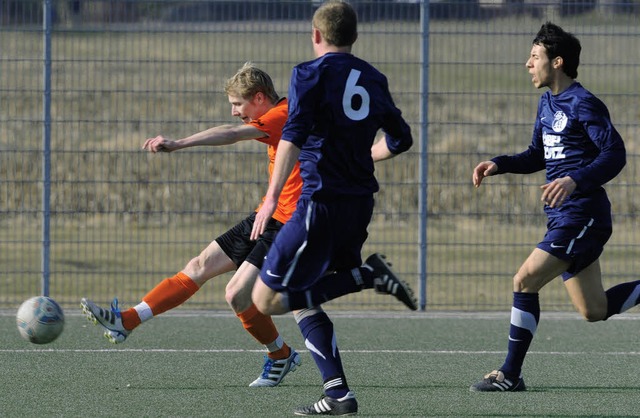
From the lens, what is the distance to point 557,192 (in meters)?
6.15

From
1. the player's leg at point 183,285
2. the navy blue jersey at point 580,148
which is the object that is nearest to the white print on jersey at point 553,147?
the navy blue jersey at point 580,148

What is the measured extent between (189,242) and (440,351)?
9.98 ft

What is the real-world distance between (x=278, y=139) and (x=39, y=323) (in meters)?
1.57

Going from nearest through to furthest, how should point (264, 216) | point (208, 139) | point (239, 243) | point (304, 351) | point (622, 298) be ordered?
point (264, 216), point (208, 139), point (622, 298), point (239, 243), point (304, 351)

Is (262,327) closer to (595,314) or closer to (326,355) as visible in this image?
(326,355)

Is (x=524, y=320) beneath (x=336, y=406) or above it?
above

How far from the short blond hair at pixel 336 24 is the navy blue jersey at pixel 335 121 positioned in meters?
0.08

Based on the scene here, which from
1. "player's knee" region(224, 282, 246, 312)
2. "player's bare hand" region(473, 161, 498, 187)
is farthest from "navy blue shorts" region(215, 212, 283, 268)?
"player's bare hand" region(473, 161, 498, 187)

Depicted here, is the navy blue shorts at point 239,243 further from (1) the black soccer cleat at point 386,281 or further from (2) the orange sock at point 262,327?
(1) the black soccer cleat at point 386,281

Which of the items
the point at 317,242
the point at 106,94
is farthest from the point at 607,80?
the point at 317,242

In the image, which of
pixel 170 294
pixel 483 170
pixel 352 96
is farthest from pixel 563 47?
pixel 170 294

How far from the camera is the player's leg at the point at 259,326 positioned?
680cm

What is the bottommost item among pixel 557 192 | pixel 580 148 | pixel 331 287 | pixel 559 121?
pixel 331 287

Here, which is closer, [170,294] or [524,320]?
[524,320]
